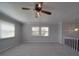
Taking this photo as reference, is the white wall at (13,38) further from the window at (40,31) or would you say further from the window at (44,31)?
the window at (44,31)

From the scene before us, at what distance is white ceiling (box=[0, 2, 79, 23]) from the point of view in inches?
73.2

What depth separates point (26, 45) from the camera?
78.2 inches

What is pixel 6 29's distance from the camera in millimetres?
→ 1896

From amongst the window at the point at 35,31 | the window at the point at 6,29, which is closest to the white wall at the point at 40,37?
the window at the point at 35,31

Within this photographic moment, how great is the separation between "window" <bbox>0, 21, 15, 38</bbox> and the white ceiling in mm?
173

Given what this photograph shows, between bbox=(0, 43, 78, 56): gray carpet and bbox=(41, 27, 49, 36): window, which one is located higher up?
bbox=(41, 27, 49, 36): window

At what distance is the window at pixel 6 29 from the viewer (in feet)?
6.06

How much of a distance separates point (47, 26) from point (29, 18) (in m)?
0.36

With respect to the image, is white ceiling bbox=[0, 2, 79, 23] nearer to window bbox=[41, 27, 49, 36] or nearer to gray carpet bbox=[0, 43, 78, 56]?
window bbox=[41, 27, 49, 36]

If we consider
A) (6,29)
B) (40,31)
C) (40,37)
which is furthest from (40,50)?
(6,29)

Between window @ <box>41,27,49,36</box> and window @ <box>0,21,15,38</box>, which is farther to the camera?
window @ <box>41,27,49,36</box>

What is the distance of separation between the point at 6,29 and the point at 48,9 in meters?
0.81

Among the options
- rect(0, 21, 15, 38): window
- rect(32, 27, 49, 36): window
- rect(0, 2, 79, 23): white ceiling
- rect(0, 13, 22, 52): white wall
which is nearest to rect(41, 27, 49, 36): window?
rect(32, 27, 49, 36): window

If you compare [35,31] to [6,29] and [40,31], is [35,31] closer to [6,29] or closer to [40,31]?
[40,31]
